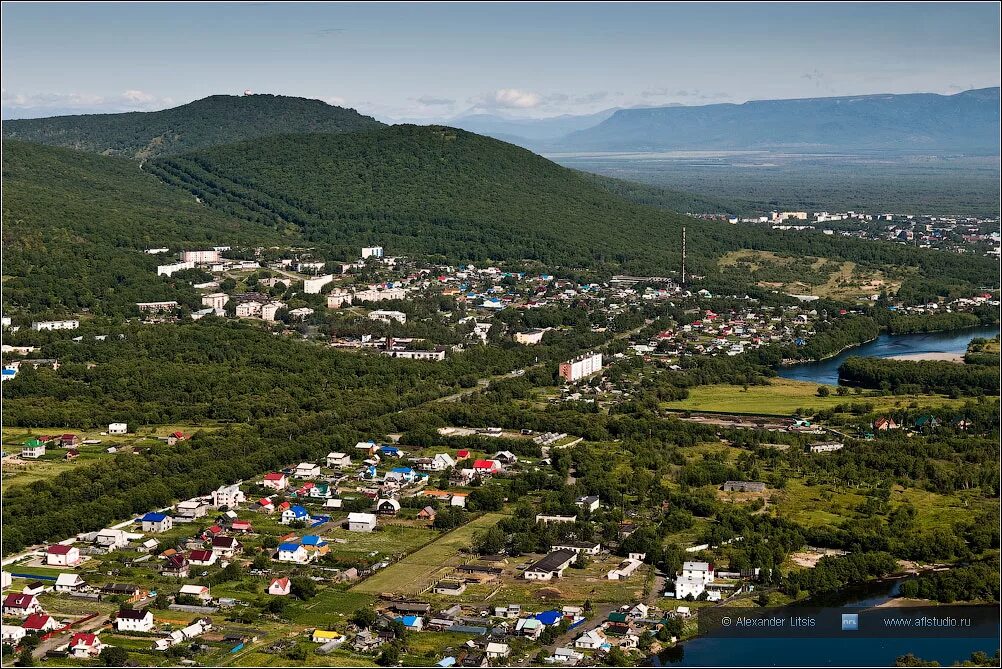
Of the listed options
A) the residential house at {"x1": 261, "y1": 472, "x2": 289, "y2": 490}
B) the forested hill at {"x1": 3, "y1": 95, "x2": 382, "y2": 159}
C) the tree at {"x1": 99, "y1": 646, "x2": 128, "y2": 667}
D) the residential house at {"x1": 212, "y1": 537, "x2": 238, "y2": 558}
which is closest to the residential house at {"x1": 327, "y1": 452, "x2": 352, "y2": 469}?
the residential house at {"x1": 261, "y1": 472, "x2": 289, "y2": 490}

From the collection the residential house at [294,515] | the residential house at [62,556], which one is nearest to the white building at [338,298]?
the residential house at [294,515]

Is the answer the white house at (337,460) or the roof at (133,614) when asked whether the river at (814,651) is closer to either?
the roof at (133,614)

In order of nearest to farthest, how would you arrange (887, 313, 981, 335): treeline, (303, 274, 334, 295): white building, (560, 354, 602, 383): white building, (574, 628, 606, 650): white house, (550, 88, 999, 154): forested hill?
(574, 628, 606, 650): white house → (560, 354, 602, 383): white building → (887, 313, 981, 335): treeline → (303, 274, 334, 295): white building → (550, 88, 999, 154): forested hill

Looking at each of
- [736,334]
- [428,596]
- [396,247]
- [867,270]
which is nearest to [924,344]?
[736,334]

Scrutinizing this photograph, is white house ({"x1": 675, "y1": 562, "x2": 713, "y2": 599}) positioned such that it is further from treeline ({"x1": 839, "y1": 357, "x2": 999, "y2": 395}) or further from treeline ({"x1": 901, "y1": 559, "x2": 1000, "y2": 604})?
treeline ({"x1": 839, "y1": 357, "x2": 999, "y2": 395})

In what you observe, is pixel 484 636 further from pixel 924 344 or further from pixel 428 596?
pixel 924 344

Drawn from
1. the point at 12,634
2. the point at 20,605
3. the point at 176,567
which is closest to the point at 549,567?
the point at 176,567
